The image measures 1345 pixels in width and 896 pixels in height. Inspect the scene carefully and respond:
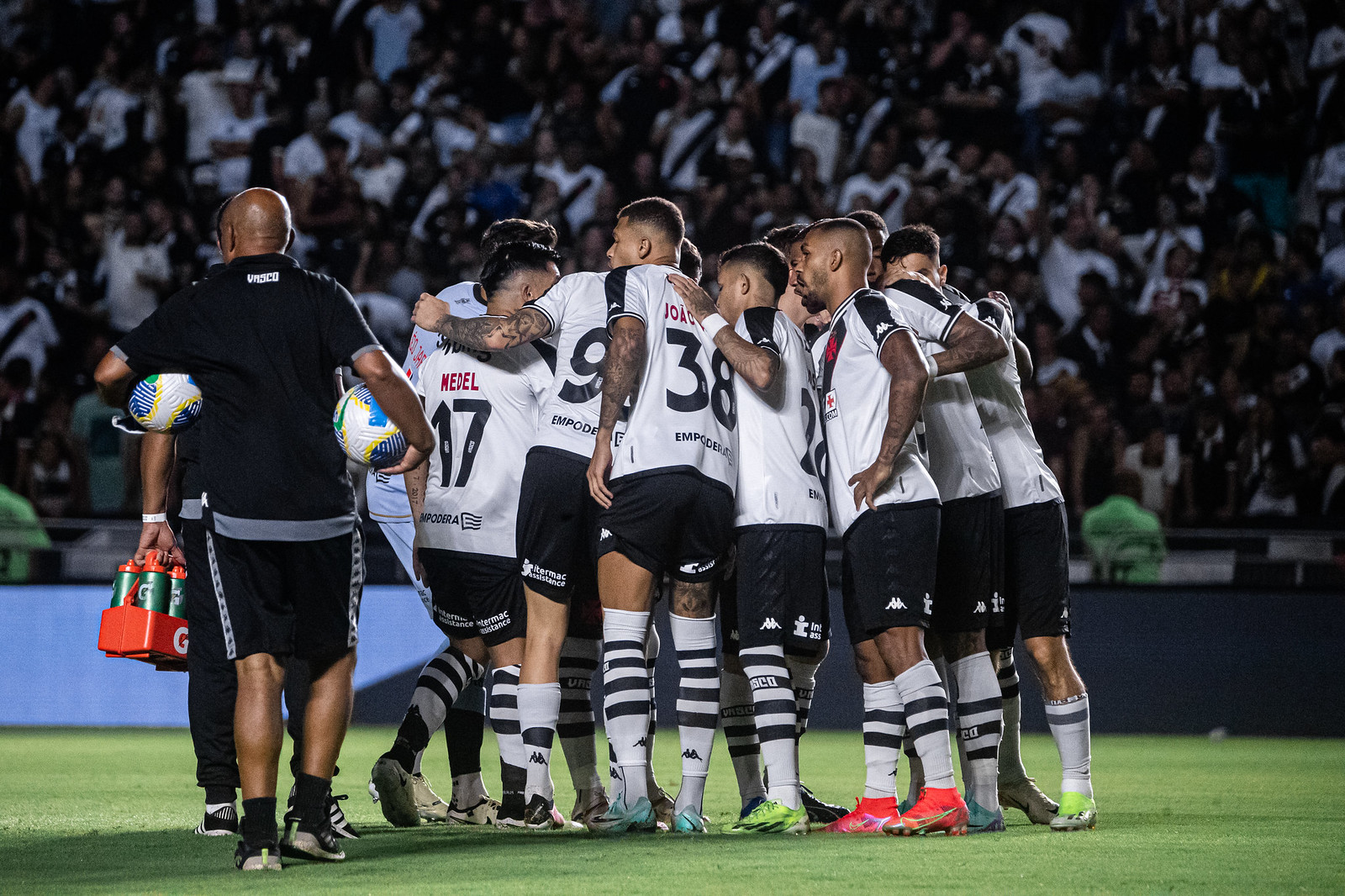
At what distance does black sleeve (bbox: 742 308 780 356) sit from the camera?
6223 millimetres

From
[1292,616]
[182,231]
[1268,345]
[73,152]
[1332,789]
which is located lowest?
[1332,789]

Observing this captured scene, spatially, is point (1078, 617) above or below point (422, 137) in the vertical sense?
below

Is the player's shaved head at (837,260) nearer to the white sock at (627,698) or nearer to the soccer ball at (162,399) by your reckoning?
the white sock at (627,698)

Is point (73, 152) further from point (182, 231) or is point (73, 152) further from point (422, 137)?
point (422, 137)

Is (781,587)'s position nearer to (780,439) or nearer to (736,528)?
(736,528)

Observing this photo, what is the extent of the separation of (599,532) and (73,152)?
40.3 ft

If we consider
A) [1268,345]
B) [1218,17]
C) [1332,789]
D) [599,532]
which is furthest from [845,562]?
[1218,17]

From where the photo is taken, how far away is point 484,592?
659cm

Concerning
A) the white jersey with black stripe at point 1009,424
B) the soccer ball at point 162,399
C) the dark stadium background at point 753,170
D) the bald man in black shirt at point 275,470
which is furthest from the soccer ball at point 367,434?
the dark stadium background at point 753,170

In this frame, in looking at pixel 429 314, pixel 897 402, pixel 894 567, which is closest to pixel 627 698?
pixel 894 567

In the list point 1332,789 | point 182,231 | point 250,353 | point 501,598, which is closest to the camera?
point 250,353

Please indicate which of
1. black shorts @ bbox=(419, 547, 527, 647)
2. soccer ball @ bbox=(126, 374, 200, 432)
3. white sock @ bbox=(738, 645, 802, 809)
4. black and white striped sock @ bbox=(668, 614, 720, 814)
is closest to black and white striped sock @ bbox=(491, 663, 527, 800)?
black shorts @ bbox=(419, 547, 527, 647)

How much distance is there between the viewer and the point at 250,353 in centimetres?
507

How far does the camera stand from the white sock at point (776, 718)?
585 cm
